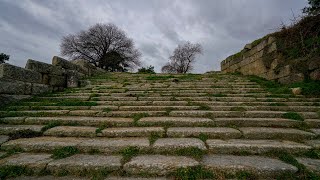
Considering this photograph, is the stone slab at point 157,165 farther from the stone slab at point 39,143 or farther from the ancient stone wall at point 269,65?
the ancient stone wall at point 269,65

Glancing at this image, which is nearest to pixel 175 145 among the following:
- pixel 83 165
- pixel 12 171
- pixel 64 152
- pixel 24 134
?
pixel 83 165

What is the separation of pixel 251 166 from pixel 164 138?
1.33 m

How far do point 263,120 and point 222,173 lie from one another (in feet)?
6.57

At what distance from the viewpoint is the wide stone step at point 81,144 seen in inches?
→ 115

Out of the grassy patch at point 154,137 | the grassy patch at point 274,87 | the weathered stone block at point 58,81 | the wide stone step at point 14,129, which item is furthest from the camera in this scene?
the weathered stone block at point 58,81

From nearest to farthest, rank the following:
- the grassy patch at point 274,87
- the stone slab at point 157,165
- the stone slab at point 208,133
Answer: the stone slab at point 157,165 < the stone slab at point 208,133 < the grassy patch at point 274,87

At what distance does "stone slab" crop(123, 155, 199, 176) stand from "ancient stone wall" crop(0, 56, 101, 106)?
4285mm

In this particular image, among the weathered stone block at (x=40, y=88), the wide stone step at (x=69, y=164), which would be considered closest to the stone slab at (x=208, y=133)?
the wide stone step at (x=69, y=164)

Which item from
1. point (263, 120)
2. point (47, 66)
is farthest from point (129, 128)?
point (47, 66)

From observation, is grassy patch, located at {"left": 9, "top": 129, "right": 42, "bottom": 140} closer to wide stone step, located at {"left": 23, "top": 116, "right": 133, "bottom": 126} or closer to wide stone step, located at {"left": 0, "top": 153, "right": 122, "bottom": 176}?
wide stone step, located at {"left": 23, "top": 116, "right": 133, "bottom": 126}

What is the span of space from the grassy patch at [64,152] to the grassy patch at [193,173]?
1459 millimetres

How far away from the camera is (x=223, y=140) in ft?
10.4

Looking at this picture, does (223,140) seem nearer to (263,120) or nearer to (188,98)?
(263,120)

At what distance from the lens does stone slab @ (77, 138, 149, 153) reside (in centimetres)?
289
